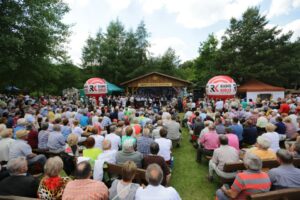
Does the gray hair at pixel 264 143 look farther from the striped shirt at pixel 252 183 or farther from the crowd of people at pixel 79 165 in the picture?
the crowd of people at pixel 79 165

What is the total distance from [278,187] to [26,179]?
361cm

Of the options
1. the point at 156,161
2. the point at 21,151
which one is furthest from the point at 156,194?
the point at 21,151

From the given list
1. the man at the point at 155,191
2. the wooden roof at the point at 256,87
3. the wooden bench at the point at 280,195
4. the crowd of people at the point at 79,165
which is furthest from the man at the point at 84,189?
the wooden roof at the point at 256,87

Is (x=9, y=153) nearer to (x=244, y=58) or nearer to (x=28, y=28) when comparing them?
(x=28, y=28)

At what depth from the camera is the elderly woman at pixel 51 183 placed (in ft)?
9.59

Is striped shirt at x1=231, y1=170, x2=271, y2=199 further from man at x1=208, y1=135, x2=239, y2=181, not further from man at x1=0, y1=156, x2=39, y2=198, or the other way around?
man at x1=0, y1=156, x2=39, y2=198

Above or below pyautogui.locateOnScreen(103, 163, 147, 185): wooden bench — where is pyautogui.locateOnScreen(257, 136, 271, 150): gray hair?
above

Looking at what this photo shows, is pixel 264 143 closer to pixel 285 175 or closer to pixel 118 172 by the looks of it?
pixel 285 175

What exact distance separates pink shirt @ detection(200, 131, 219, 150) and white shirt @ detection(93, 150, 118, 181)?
2.83 m

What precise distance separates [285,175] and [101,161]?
298cm

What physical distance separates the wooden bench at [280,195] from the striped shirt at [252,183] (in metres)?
0.09

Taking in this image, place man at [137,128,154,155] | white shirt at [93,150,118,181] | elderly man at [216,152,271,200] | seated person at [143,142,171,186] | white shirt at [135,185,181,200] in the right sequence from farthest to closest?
man at [137,128,154,155] < seated person at [143,142,171,186] < white shirt at [93,150,118,181] < elderly man at [216,152,271,200] < white shirt at [135,185,181,200]

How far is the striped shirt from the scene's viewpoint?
290 cm

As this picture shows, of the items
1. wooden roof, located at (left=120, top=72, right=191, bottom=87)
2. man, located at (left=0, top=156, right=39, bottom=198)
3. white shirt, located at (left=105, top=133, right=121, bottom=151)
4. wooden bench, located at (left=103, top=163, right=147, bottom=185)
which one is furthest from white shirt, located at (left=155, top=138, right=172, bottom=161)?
wooden roof, located at (left=120, top=72, right=191, bottom=87)
